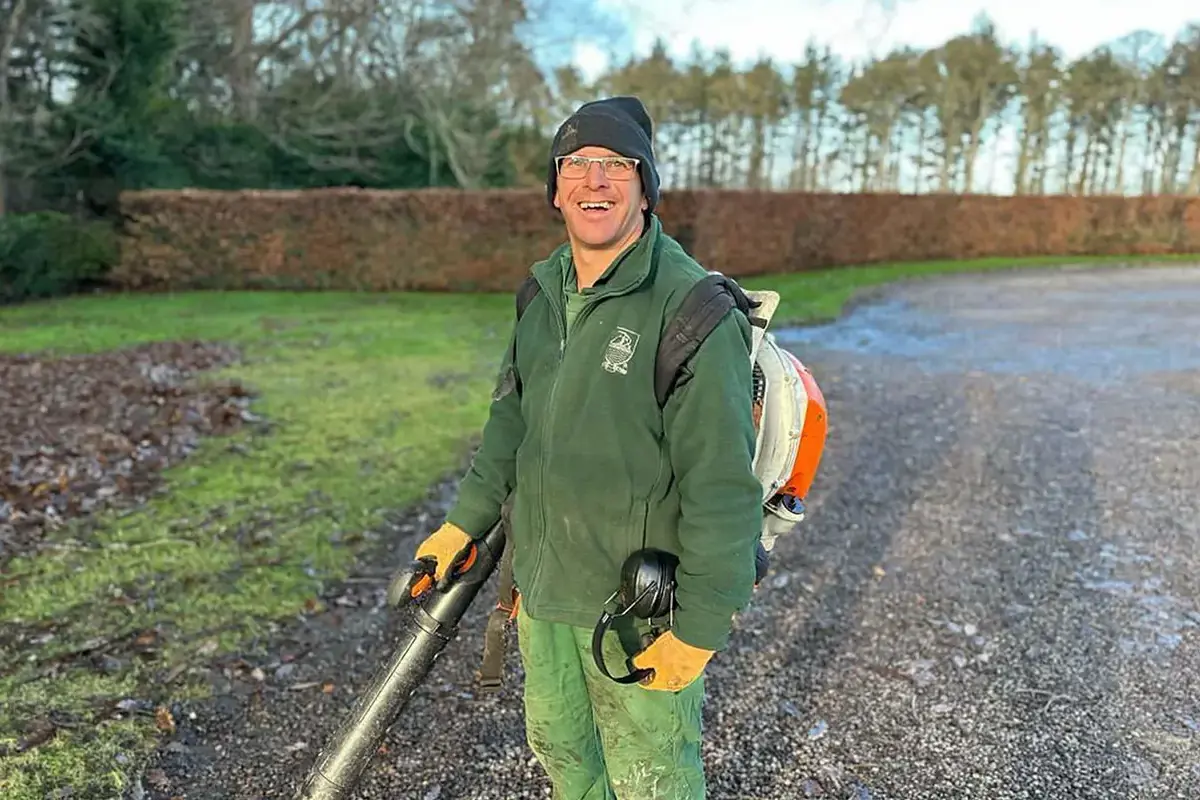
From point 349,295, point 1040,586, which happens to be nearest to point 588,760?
point 1040,586

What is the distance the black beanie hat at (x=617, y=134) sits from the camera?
1993 millimetres

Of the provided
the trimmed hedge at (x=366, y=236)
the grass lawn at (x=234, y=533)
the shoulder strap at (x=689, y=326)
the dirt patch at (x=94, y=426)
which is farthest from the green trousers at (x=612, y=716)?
the trimmed hedge at (x=366, y=236)

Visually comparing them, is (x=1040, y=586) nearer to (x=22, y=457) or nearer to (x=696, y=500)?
(x=696, y=500)

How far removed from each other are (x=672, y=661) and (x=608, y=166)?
1.07 metres

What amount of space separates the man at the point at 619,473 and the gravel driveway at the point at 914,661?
3.24 ft

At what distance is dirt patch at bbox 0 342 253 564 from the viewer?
18.3ft

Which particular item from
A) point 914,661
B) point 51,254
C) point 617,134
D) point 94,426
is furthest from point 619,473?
point 51,254

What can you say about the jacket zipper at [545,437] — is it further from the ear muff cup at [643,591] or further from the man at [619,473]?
the ear muff cup at [643,591]

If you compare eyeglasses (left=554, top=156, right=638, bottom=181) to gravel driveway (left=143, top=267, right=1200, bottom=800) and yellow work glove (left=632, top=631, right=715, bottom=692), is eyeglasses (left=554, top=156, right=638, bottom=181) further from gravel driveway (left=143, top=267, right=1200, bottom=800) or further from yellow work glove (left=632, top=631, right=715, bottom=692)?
gravel driveway (left=143, top=267, right=1200, bottom=800)

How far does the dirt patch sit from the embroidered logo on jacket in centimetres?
429

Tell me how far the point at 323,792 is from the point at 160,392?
7.33 m

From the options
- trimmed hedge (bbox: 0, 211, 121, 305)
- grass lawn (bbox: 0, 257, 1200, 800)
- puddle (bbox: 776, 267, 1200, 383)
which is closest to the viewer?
grass lawn (bbox: 0, 257, 1200, 800)

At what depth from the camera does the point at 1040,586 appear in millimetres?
4602

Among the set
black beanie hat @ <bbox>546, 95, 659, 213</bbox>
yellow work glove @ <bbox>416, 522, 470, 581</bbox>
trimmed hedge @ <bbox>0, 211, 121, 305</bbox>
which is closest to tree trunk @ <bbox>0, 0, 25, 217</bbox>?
trimmed hedge @ <bbox>0, 211, 121, 305</bbox>
